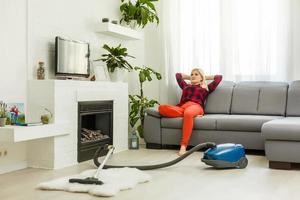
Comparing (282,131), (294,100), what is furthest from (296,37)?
(282,131)

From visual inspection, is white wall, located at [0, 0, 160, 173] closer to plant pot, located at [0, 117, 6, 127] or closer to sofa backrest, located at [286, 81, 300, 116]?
plant pot, located at [0, 117, 6, 127]

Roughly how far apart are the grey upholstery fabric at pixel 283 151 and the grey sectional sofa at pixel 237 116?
658 mm

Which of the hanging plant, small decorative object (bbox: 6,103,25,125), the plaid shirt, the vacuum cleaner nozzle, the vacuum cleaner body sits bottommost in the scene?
the vacuum cleaner nozzle

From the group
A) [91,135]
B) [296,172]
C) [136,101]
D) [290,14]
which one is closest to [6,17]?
[91,135]

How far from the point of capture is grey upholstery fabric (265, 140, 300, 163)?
3.76 metres

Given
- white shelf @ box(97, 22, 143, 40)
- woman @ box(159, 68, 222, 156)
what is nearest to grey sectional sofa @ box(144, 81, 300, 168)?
woman @ box(159, 68, 222, 156)

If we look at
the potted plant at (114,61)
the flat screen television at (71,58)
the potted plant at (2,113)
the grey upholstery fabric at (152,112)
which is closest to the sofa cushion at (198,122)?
Answer: the grey upholstery fabric at (152,112)

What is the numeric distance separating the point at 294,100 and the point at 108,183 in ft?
9.96

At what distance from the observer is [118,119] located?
199 inches

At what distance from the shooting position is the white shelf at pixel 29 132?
10.9ft

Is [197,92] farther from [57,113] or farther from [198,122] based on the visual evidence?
[57,113]

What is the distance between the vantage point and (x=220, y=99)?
219 inches

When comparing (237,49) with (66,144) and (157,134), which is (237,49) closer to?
(157,134)

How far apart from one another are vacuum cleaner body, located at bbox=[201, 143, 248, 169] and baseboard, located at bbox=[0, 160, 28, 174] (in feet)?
5.66
